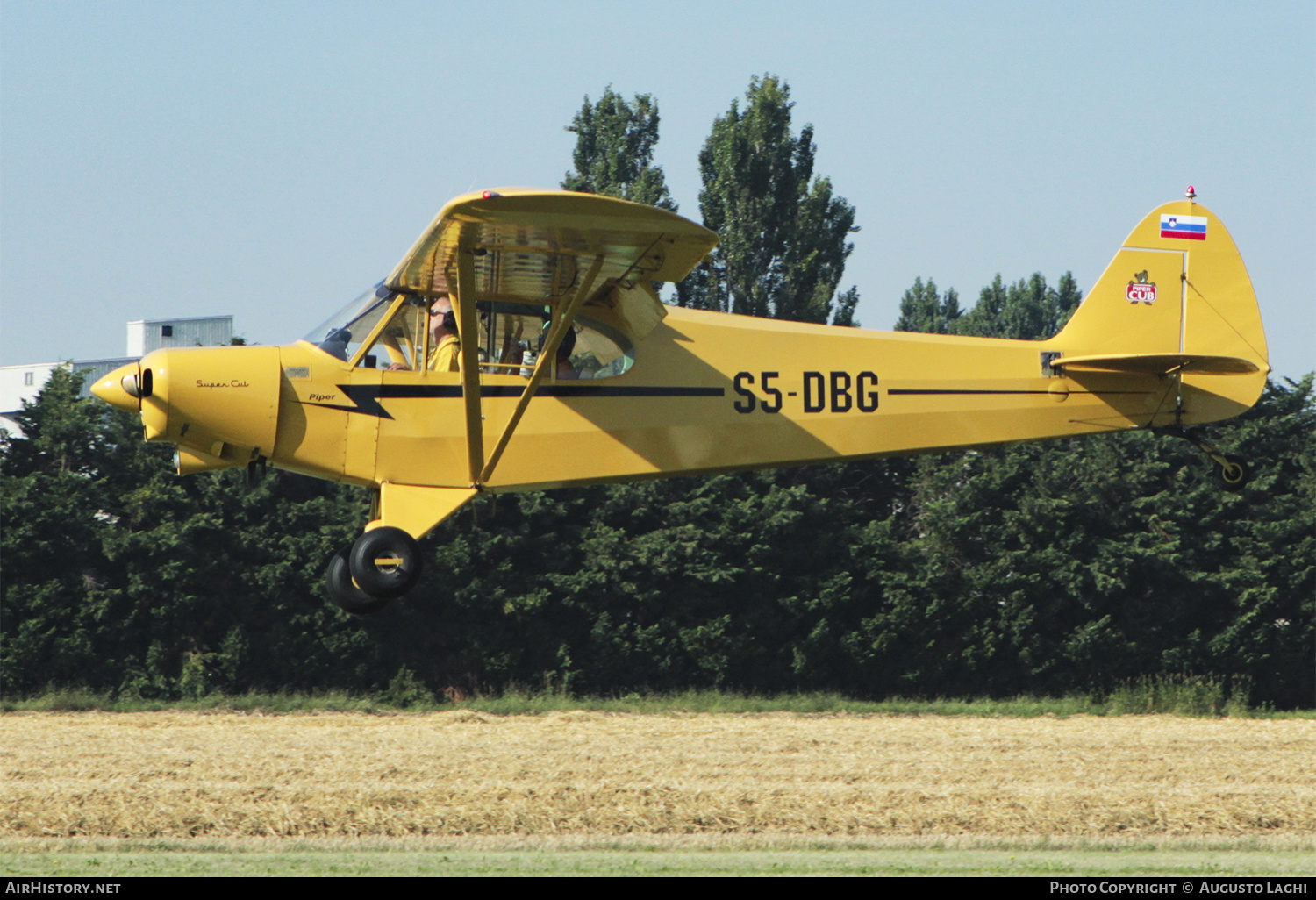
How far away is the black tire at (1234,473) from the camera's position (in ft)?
45.0

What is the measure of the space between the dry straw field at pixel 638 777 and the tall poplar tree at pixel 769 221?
11.2 meters

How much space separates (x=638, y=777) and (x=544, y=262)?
760cm

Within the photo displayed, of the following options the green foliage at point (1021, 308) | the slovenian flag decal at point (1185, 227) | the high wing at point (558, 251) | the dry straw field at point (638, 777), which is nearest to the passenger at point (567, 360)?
the high wing at point (558, 251)

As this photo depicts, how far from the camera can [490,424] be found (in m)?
11.4

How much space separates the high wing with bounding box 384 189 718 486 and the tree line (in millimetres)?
18700

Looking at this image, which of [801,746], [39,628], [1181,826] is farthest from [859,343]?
[39,628]

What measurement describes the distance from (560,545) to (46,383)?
37.7ft

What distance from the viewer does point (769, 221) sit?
3378 centimetres

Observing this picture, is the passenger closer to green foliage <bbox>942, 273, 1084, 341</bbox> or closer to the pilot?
the pilot

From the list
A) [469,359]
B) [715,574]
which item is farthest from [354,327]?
[715,574]

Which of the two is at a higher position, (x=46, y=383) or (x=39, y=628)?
(x=46, y=383)

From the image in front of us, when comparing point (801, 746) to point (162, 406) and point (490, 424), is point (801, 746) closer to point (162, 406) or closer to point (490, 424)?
point (490, 424)

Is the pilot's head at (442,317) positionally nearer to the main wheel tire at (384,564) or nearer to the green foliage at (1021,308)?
the main wheel tire at (384,564)

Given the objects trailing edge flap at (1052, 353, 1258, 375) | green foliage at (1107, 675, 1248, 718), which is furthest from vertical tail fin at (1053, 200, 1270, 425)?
green foliage at (1107, 675, 1248, 718)
